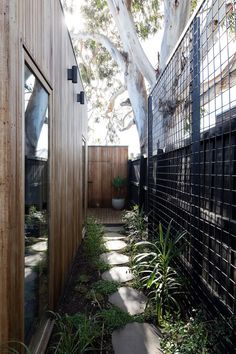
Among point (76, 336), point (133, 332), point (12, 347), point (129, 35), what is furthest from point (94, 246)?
point (129, 35)

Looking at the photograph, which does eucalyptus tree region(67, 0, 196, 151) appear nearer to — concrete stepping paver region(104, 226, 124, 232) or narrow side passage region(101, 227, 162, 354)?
concrete stepping paver region(104, 226, 124, 232)

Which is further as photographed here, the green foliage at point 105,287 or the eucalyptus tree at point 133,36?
the eucalyptus tree at point 133,36

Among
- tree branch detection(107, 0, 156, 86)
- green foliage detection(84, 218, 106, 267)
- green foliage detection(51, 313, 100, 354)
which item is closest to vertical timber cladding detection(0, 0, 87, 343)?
green foliage detection(51, 313, 100, 354)

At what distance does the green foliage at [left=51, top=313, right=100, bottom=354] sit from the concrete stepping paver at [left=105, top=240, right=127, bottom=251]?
7.95 ft

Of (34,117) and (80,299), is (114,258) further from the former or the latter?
(34,117)

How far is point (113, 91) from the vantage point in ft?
46.4

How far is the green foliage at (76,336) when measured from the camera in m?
1.91

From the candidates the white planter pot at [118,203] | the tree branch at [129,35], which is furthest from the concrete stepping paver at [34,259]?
the white planter pot at [118,203]

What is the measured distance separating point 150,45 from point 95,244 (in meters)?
7.45

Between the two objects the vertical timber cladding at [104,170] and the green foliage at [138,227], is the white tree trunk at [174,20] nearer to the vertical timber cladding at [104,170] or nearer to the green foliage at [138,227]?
the vertical timber cladding at [104,170]

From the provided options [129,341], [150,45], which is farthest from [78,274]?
[150,45]

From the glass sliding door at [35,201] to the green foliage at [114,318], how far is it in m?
0.50

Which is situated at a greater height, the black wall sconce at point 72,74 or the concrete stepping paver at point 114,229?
the black wall sconce at point 72,74

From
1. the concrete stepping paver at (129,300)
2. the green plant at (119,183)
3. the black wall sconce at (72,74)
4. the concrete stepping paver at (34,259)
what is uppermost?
the black wall sconce at (72,74)
